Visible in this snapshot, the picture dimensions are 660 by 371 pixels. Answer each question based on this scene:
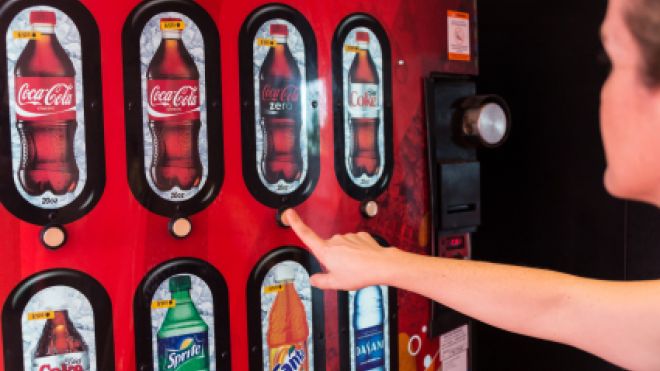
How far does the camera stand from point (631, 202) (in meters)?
2.14

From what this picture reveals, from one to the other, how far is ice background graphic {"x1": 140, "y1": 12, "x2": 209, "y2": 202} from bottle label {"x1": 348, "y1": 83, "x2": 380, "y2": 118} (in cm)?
42

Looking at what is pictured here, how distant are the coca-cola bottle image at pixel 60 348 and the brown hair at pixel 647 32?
46.2 inches

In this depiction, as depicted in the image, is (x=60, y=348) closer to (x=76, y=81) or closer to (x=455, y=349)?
(x=76, y=81)

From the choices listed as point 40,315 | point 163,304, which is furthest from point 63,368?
point 163,304

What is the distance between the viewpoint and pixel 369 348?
6.02ft

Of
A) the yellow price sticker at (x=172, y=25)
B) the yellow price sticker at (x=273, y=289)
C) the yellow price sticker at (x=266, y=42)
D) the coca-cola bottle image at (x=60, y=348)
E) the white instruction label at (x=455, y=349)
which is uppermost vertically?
the yellow price sticker at (x=172, y=25)

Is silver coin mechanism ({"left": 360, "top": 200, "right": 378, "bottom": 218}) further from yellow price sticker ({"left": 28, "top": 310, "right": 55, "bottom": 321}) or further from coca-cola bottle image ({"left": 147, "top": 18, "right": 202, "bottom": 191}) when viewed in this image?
yellow price sticker ({"left": 28, "top": 310, "right": 55, "bottom": 321})

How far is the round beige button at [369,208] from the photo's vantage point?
1.78 metres

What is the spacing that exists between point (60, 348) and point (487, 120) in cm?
123

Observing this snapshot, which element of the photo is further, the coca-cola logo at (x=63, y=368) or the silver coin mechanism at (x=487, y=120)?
the silver coin mechanism at (x=487, y=120)

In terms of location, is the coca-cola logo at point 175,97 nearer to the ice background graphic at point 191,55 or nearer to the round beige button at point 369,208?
the ice background graphic at point 191,55

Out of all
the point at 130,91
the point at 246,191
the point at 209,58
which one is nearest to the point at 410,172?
the point at 246,191

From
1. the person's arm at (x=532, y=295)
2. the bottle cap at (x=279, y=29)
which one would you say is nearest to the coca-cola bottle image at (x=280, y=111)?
the bottle cap at (x=279, y=29)

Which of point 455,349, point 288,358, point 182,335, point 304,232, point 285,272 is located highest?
point 304,232
